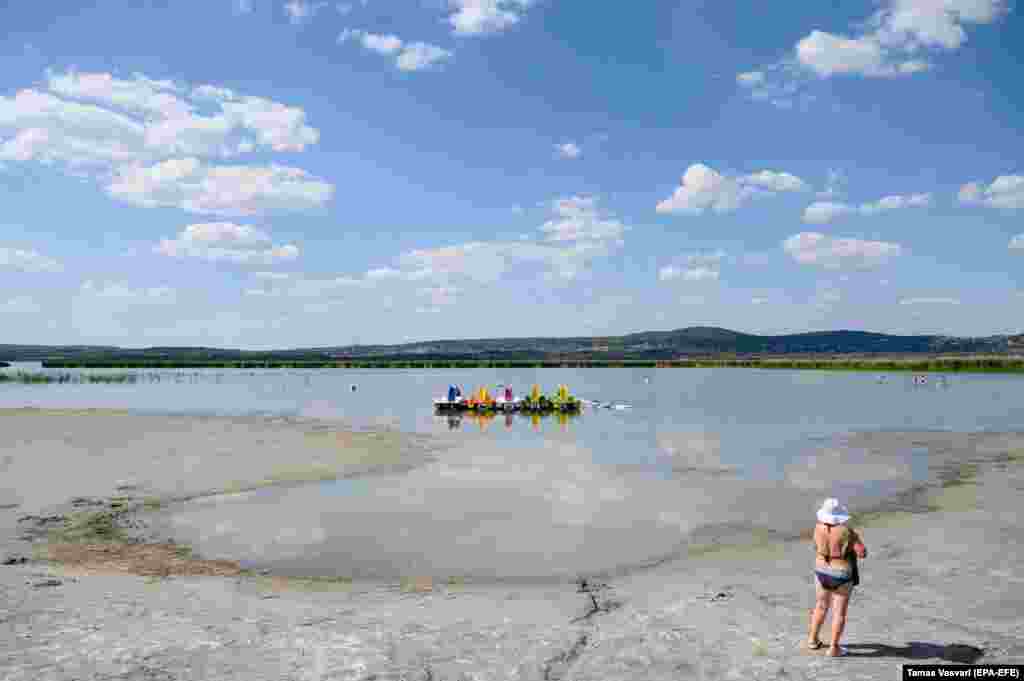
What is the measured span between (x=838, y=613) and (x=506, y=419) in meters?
44.5

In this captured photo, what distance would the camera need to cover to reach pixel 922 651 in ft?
33.1

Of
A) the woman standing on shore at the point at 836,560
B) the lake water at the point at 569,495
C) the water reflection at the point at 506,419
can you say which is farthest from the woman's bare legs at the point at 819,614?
the water reflection at the point at 506,419

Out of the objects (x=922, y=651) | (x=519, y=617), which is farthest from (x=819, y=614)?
(x=519, y=617)

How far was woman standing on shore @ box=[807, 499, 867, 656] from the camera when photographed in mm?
9562

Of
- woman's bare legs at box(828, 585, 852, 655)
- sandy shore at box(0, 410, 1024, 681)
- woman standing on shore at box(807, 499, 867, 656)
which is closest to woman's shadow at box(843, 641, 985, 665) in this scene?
sandy shore at box(0, 410, 1024, 681)

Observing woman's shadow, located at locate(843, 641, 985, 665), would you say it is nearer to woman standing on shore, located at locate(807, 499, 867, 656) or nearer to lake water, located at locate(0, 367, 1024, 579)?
woman standing on shore, located at locate(807, 499, 867, 656)

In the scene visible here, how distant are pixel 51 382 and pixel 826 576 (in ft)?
382

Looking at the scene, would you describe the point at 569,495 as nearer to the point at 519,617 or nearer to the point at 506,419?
the point at 519,617

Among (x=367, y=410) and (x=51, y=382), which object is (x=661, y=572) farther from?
(x=51, y=382)

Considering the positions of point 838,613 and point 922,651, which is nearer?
point 838,613

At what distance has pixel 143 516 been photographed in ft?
65.9

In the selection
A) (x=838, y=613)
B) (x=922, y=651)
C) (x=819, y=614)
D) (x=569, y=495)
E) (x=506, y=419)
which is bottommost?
(x=506, y=419)

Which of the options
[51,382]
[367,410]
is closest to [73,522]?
[367,410]

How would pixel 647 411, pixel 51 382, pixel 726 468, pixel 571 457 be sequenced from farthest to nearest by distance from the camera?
1. pixel 51 382
2. pixel 647 411
3. pixel 571 457
4. pixel 726 468
